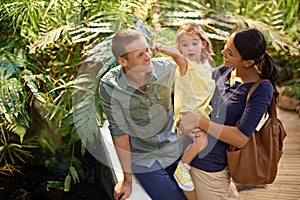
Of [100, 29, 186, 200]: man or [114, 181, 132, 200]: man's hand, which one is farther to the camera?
[114, 181, 132, 200]: man's hand

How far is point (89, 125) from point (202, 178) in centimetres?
66

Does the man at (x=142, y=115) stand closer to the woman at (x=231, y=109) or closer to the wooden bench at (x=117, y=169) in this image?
the wooden bench at (x=117, y=169)

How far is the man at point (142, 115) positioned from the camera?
166 centimetres

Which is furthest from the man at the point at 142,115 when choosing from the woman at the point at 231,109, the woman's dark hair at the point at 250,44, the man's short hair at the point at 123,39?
the woman's dark hair at the point at 250,44

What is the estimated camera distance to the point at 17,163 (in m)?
2.68

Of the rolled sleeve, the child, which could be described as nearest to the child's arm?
the child

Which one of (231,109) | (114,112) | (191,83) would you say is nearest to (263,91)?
(231,109)

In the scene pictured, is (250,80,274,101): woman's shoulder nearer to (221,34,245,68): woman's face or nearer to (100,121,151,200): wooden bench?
(221,34,245,68): woman's face

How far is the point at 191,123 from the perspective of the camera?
165 centimetres

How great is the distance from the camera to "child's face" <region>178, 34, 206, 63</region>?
5.49 feet

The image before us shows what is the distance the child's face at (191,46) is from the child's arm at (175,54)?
0.05 m

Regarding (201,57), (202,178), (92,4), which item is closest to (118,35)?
(201,57)

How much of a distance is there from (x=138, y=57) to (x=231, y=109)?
39 cm

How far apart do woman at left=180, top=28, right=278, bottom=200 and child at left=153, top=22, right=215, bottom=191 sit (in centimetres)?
4
